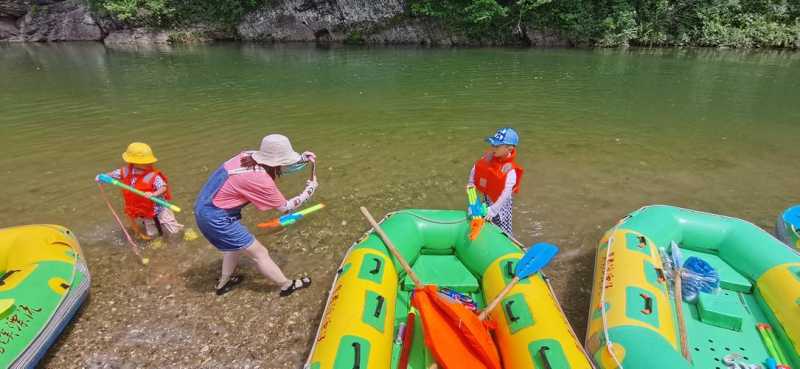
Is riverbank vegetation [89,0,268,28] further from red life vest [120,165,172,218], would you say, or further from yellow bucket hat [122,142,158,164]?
yellow bucket hat [122,142,158,164]

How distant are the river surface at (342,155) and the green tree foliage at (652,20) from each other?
5.28 metres

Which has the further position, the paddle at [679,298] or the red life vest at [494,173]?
the red life vest at [494,173]

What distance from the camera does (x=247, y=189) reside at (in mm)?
3430

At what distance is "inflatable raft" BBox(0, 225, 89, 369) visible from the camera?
305cm

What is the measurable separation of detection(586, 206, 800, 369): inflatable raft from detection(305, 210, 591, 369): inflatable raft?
41 centimetres

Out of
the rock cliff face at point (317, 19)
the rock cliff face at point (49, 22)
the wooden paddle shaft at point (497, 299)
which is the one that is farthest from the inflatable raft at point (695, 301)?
the rock cliff face at point (49, 22)

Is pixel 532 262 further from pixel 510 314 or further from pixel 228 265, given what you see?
pixel 228 265

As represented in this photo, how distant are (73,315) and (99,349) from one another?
0.44 metres

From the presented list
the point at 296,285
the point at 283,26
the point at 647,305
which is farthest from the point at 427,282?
the point at 283,26

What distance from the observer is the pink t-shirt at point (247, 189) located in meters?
3.39

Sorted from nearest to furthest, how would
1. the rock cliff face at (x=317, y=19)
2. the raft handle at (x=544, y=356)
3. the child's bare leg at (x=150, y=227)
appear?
1. the raft handle at (x=544, y=356)
2. the child's bare leg at (x=150, y=227)
3. the rock cliff face at (x=317, y=19)

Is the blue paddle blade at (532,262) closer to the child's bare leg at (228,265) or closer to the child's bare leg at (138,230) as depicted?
the child's bare leg at (228,265)

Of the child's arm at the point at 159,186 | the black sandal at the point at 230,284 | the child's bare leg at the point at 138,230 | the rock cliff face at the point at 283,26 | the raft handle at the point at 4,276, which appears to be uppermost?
the rock cliff face at the point at 283,26

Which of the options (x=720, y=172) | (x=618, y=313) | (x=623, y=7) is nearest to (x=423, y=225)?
(x=618, y=313)
